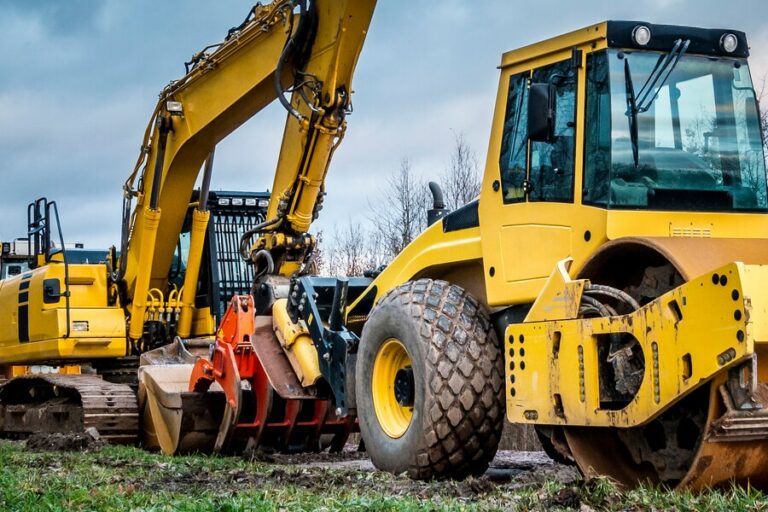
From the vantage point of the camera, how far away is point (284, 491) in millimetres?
6855

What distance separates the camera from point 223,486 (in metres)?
7.61

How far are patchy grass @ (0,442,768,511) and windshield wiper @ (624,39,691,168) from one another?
2.13 m

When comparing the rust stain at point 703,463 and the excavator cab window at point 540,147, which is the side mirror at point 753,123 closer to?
the excavator cab window at point 540,147

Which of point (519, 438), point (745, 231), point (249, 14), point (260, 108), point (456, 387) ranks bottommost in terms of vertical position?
point (519, 438)

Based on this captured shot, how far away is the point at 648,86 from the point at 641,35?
0.33 m

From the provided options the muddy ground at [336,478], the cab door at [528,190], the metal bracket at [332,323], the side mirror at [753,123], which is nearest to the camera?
the muddy ground at [336,478]

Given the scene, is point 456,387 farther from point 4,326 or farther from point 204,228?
point 4,326

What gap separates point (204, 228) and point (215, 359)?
3.22m

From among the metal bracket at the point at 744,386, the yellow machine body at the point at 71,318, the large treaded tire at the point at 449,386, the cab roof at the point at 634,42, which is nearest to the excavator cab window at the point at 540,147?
the cab roof at the point at 634,42

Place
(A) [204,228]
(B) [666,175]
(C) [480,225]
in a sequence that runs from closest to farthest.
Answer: (B) [666,175] → (C) [480,225] → (A) [204,228]

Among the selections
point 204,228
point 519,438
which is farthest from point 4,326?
point 519,438

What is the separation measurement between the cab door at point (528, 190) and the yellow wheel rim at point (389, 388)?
3.03ft

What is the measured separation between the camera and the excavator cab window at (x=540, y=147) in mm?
7215

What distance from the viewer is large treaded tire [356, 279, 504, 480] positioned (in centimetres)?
748
